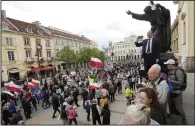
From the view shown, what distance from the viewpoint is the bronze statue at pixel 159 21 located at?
4961mm

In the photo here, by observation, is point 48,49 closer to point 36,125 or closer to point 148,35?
point 36,125

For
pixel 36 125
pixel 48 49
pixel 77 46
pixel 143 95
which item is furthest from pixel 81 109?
pixel 77 46

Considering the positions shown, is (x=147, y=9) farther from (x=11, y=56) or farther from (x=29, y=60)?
(x=29, y=60)

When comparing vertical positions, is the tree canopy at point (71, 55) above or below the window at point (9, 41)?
below

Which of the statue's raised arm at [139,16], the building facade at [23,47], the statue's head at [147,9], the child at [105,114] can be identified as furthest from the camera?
the building facade at [23,47]

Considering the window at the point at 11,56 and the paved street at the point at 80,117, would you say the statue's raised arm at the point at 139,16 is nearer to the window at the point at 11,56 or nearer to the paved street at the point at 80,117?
→ the paved street at the point at 80,117

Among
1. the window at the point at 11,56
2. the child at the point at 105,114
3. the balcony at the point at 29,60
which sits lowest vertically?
the child at the point at 105,114

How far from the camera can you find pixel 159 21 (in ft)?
16.5

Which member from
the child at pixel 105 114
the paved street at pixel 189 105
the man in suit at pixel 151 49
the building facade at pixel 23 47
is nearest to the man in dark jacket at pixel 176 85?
the man in suit at pixel 151 49

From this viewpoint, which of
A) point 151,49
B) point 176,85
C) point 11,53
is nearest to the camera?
point 176,85

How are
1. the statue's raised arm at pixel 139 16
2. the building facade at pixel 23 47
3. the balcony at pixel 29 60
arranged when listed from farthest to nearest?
the balcony at pixel 29 60 < the building facade at pixel 23 47 < the statue's raised arm at pixel 139 16

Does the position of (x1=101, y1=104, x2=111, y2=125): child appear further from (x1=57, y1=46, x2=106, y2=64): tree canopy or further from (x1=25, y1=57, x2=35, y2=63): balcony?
(x1=57, y1=46, x2=106, y2=64): tree canopy

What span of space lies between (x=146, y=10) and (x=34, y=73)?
32948 millimetres

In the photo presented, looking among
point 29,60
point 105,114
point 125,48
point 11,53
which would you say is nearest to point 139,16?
point 105,114
